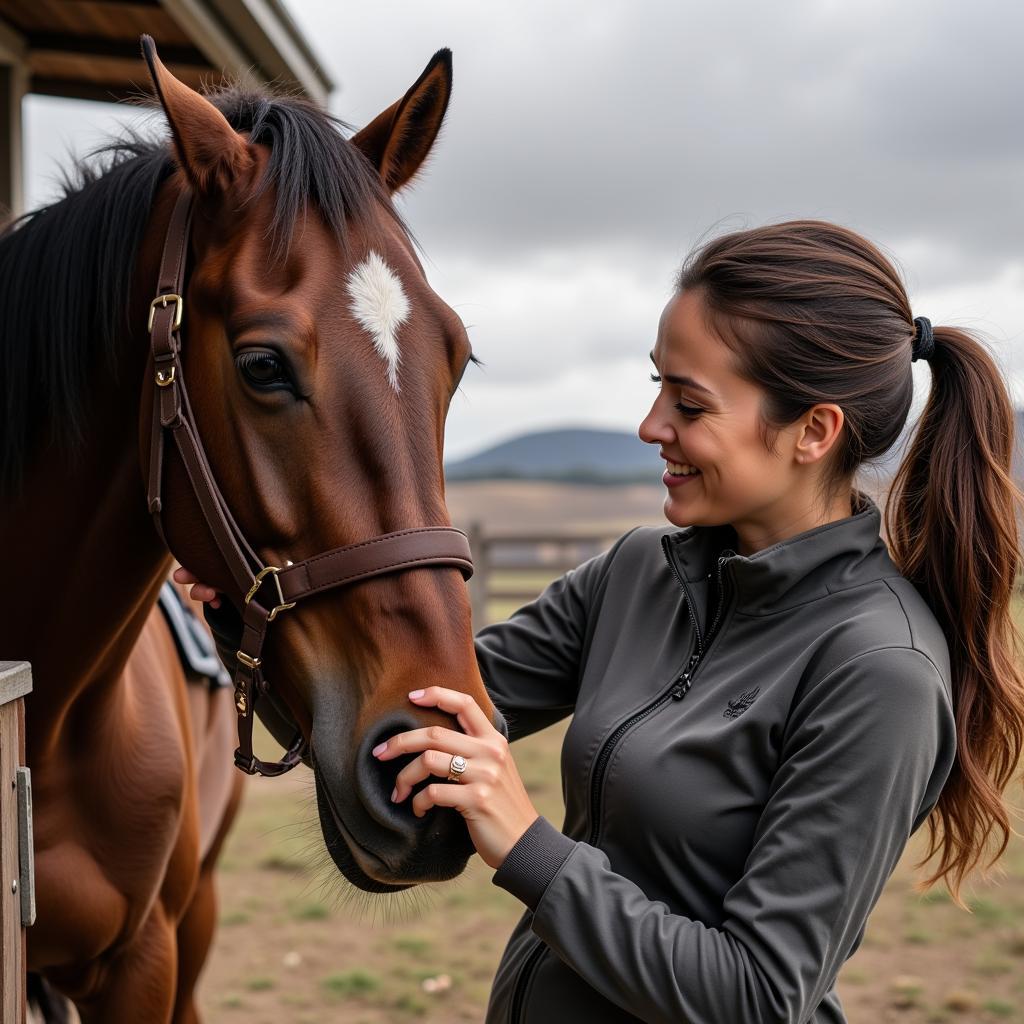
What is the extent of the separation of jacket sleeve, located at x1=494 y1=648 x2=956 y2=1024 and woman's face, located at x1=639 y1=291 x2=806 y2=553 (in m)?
0.32

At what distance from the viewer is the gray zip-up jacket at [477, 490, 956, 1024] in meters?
1.29

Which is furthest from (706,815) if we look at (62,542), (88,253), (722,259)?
(88,253)

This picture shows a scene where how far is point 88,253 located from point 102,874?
3.83ft

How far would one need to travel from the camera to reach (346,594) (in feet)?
4.76

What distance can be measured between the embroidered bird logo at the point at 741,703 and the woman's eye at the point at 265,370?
2.45ft

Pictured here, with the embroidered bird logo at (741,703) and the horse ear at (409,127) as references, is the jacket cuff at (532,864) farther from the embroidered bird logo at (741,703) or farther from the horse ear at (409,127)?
the horse ear at (409,127)

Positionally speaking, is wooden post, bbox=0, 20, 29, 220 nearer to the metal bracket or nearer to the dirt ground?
the dirt ground

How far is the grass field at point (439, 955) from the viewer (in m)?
4.07

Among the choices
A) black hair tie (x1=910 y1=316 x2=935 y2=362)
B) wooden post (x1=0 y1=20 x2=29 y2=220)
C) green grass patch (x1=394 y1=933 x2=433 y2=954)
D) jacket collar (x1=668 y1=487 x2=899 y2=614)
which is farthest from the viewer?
green grass patch (x1=394 y1=933 x2=433 y2=954)

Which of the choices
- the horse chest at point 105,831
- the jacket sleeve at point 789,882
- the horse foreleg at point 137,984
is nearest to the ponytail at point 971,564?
→ the jacket sleeve at point 789,882

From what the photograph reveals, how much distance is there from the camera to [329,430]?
1.46 m

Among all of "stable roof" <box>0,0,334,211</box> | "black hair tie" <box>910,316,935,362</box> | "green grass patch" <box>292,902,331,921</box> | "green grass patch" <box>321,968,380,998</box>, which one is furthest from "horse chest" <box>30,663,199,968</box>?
"green grass patch" <box>292,902,331,921</box>

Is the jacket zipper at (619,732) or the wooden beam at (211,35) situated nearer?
the jacket zipper at (619,732)

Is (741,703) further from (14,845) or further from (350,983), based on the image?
(350,983)
